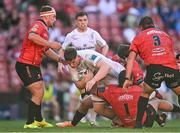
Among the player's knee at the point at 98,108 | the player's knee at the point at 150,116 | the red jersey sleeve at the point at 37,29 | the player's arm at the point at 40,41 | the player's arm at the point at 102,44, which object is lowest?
the player's knee at the point at 150,116

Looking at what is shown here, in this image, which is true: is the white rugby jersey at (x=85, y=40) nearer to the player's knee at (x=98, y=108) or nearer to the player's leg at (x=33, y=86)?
the player's leg at (x=33, y=86)

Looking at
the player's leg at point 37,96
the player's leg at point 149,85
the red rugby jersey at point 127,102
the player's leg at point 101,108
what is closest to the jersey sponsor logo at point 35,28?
the player's leg at point 37,96

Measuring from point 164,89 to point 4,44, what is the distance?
5.57m

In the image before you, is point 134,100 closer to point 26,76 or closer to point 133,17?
point 26,76

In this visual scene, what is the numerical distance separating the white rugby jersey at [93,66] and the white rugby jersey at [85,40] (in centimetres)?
229

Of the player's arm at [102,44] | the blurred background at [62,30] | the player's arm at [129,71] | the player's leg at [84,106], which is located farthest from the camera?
the blurred background at [62,30]

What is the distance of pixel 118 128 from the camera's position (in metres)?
14.9

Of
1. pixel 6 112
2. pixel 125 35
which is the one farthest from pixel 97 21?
pixel 6 112

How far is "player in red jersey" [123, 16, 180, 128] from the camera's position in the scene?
14.6 meters

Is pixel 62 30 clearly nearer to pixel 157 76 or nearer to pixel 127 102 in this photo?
pixel 127 102

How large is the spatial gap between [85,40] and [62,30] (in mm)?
9009

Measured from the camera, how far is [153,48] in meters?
14.6

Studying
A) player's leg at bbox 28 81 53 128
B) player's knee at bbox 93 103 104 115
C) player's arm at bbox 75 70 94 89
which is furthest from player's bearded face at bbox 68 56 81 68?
player's leg at bbox 28 81 53 128

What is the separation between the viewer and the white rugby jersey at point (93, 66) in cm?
1519
